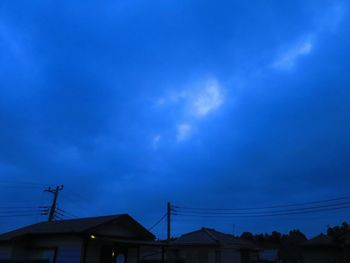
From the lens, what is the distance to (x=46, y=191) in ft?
149

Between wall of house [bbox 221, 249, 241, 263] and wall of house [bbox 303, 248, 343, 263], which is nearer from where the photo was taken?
wall of house [bbox 221, 249, 241, 263]

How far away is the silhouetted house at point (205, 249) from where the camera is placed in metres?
37.2

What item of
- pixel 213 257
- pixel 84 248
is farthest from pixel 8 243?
pixel 213 257

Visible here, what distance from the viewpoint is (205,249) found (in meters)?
37.6

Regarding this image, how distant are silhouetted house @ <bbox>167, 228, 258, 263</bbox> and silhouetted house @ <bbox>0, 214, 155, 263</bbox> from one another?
27.9ft

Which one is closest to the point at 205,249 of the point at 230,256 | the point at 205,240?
the point at 205,240

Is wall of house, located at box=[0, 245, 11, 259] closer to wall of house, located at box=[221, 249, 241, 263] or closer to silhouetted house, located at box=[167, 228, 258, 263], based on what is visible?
silhouetted house, located at box=[167, 228, 258, 263]

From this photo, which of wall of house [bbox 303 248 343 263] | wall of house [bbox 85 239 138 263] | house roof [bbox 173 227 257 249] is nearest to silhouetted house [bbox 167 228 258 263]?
house roof [bbox 173 227 257 249]

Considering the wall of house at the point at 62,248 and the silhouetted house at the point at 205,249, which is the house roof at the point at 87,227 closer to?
the wall of house at the point at 62,248

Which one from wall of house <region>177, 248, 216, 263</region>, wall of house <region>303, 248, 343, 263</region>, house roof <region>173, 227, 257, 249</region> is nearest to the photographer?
wall of house <region>177, 248, 216, 263</region>

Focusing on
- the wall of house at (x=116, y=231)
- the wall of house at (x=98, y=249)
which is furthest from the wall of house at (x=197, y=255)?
the wall of house at (x=98, y=249)

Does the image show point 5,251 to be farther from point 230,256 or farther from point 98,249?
point 230,256

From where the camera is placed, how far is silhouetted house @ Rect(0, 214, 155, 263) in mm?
→ 23906

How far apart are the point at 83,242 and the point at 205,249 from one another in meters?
17.3
